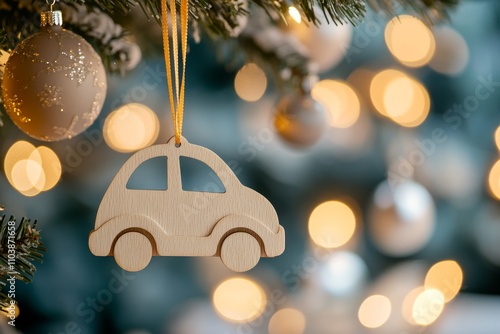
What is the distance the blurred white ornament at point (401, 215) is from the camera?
1318 millimetres

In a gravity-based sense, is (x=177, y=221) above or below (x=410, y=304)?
above

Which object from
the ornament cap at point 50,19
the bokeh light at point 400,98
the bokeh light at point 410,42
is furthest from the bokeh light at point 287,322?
the ornament cap at point 50,19

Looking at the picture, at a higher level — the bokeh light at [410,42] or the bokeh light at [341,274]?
the bokeh light at [410,42]

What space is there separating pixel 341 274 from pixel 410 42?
0.57 metres

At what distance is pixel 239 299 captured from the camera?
1395mm

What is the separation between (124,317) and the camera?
1.31 m

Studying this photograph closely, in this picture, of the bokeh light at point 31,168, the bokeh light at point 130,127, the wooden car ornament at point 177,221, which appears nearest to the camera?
the wooden car ornament at point 177,221

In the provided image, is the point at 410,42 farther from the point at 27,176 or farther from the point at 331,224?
the point at 27,176

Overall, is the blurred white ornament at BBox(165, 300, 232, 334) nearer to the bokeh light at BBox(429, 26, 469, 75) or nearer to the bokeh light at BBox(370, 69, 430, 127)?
the bokeh light at BBox(370, 69, 430, 127)

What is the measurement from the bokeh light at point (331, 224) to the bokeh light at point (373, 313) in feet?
0.49

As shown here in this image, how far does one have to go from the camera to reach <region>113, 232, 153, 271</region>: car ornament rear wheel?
52 cm

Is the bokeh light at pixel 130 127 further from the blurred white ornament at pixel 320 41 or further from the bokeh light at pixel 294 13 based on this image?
the bokeh light at pixel 294 13

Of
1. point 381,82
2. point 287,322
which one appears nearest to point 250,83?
point 381,82

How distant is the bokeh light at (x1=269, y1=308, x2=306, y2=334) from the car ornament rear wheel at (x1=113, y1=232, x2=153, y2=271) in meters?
0.92
